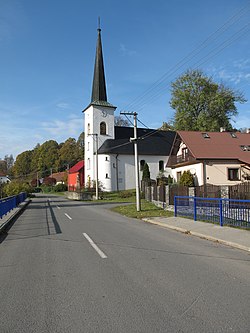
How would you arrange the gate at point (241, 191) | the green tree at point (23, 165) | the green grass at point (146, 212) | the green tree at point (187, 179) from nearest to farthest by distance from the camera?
the green grass at point (146, 212)
the gate at point (241, 191)
the green tree at point (187, 179)
the green tree at point (23, 165)

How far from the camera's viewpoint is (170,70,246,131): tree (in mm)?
50844

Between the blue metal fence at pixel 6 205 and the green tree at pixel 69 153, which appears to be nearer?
the blue metal fence at pixel 6 205

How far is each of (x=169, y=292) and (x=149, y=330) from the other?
1.42 m

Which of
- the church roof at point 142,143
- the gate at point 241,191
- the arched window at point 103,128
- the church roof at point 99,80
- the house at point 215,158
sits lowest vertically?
the gate at point 241,191

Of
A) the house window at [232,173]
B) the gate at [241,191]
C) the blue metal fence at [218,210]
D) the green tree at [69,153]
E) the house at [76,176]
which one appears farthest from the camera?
the green tree at [69,153]

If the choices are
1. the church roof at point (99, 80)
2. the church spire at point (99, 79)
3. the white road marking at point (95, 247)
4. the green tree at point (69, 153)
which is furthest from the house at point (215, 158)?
the green tree at point (69, 153)

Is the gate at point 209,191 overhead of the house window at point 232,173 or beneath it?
beneath

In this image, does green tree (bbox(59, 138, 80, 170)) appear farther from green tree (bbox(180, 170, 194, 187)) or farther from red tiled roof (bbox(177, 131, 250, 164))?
green tree (bbox(180, 170, 194, 187))

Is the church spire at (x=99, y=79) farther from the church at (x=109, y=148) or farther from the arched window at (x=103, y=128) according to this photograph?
the arched window at (x=103, y=128)

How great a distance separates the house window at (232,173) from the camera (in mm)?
34281

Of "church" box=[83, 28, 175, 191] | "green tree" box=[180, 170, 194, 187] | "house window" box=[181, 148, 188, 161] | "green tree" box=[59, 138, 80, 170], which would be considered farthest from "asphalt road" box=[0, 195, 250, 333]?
"green tree" box=[59, 138, 80, 170]

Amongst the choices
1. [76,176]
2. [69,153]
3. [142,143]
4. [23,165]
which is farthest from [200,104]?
[23,165]

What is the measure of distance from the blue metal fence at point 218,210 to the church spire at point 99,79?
4301cm

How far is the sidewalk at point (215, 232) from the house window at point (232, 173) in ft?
69.6
